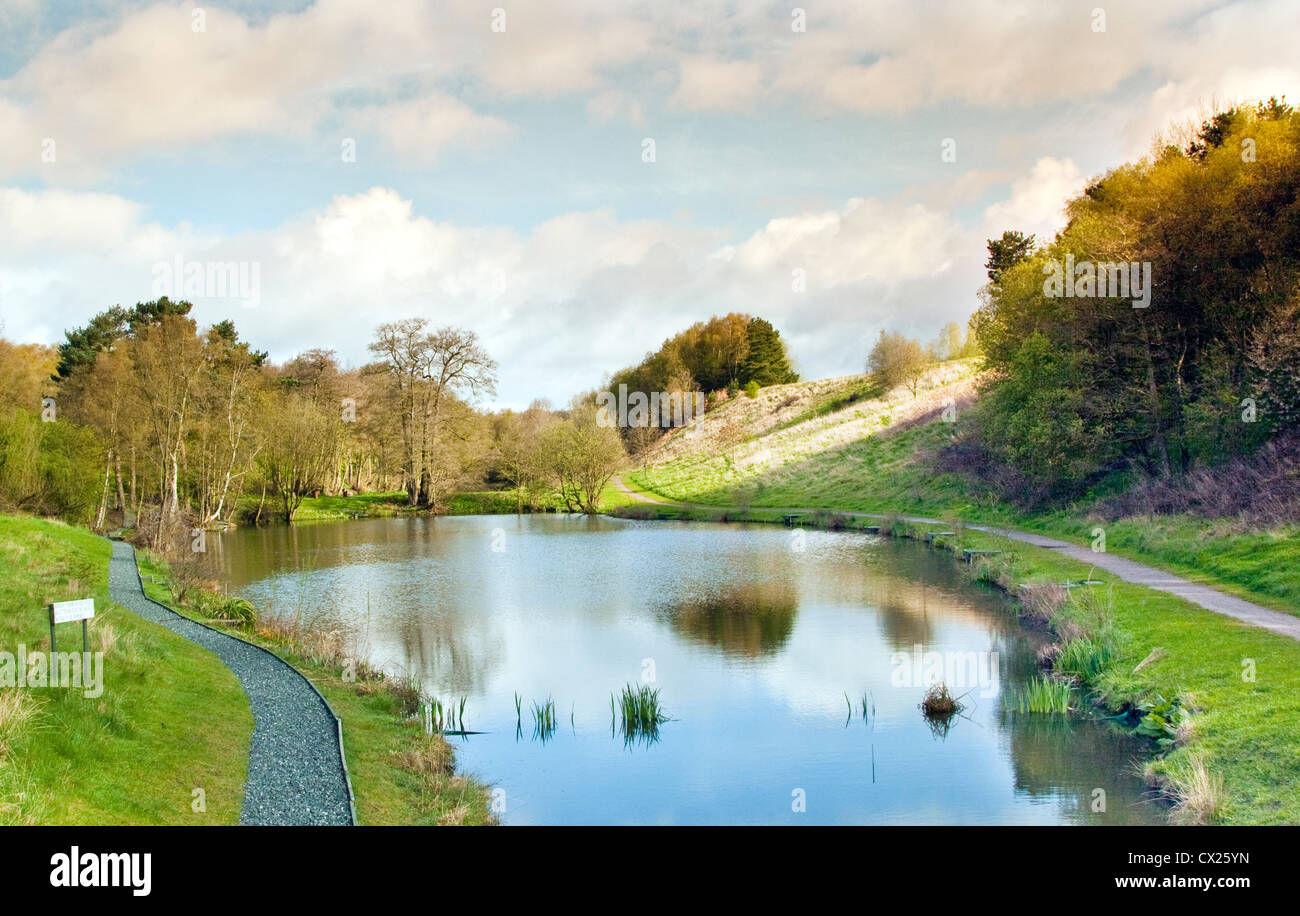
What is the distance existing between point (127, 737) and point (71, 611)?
1528 mm

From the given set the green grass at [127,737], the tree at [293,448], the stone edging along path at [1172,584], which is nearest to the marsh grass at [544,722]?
the green grass at [127,737]

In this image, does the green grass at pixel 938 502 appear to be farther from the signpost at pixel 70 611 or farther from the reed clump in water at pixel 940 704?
the signpost at pixel 70 611

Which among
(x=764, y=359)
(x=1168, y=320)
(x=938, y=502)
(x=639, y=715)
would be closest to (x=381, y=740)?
(x=639, y=715)

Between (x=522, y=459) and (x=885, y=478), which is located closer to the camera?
(x=885, y=478)

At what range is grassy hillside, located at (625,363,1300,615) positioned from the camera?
689 inches

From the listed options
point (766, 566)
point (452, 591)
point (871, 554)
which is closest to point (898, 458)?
point (871, 554)

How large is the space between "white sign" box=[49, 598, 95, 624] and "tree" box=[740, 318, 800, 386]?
7394 cm

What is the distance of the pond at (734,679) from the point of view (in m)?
9.62

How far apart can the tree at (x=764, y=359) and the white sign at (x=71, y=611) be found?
243ft

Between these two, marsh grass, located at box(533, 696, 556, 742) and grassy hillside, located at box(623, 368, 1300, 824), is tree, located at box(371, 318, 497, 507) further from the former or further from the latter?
marsh grass, located at box(533, 696, 556, 742)

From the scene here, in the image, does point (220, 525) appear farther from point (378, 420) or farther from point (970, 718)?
point (970, 718)

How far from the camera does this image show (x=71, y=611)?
9.12 m

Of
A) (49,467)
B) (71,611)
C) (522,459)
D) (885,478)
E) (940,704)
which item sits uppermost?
(522,459)

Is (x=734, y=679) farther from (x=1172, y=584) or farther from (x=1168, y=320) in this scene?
(x=1168, y=320)
